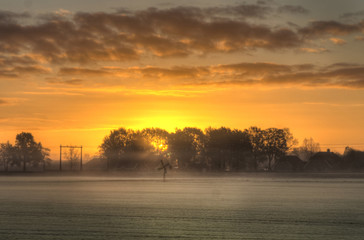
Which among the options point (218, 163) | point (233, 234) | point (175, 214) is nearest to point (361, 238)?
point (233, 234)

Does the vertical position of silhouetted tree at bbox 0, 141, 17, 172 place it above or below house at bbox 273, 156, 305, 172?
above

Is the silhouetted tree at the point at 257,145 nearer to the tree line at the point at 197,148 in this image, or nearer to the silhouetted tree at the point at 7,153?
the tree line at the point at 197,148

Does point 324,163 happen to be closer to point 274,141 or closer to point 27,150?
point 274,141

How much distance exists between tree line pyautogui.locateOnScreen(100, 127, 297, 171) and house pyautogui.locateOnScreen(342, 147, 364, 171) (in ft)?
61.1

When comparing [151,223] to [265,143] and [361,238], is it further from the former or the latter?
[265,143]

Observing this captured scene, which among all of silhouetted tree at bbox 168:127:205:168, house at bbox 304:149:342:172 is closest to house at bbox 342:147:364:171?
house at bbox 304:149:342:172

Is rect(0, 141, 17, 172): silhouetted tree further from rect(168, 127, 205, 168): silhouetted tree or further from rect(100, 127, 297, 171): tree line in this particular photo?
rect(168, 127, 205, 168): silhouetted tree

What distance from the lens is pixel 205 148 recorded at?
175500 mm

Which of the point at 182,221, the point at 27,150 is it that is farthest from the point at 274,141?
the point at 182,221

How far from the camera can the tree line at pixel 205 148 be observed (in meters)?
172

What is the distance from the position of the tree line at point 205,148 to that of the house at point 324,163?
44.4 feet

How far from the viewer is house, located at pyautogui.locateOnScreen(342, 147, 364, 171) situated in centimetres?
17538

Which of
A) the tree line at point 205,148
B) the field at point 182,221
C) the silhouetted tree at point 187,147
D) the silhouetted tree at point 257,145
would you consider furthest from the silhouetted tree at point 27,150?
the field at point 182,221

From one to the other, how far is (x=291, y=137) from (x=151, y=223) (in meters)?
162
